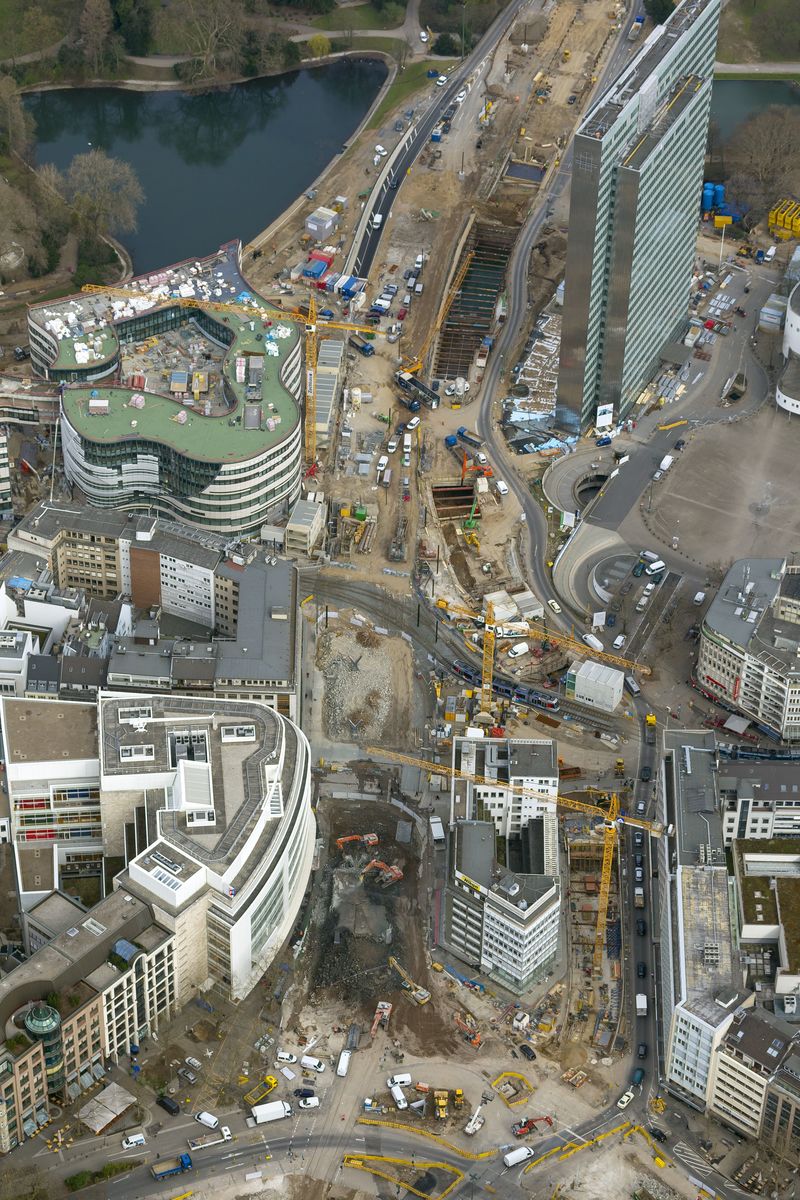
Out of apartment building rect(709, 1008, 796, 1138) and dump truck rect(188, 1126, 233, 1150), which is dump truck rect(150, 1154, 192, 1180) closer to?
dump truck rect(188, 1126, 233, 1150)

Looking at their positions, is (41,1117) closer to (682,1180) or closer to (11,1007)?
(11,1007)

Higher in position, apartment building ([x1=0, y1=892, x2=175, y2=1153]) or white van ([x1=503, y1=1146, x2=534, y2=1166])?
apartment building ([x1=0, y1=892, x2=175, y2=1153])

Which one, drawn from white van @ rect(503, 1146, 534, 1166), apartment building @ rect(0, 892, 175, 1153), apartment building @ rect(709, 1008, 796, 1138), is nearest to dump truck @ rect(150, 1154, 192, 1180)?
apartment building @ rect(0, 892, 175, 1153)

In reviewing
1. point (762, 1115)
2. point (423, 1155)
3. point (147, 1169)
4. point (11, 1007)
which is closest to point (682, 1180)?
point (762, 1115)

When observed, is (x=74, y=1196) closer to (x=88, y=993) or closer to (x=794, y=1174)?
(x=88, y=993)

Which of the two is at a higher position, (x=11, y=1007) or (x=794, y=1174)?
(x=11, y=1007)
